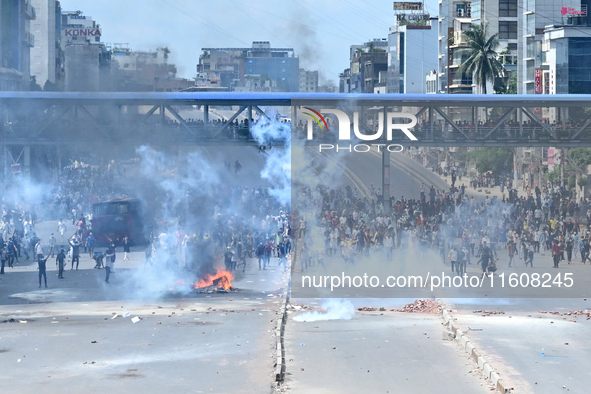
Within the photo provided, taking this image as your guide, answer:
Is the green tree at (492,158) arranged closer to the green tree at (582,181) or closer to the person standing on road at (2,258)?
the green tree at (582,181)

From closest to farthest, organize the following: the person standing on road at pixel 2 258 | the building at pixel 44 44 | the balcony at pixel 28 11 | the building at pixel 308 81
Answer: the person standing on road at pixel 2 258 → the building at pixel 308 81 → the balcony at pixel 28 11 → the building at pixel 44 44

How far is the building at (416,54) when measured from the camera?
325 feet

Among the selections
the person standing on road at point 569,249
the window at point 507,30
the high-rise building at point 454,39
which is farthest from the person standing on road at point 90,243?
the window at point 507,30

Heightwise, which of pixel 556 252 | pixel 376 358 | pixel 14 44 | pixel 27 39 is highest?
pixel 27 39

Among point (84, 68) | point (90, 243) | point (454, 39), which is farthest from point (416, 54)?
point (84, 68)

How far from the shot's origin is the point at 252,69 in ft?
216

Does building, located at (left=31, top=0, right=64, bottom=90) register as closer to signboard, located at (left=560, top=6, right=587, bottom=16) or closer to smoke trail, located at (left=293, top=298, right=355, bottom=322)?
signboard, located at (left=560, top=6, right=587, bottom=16)

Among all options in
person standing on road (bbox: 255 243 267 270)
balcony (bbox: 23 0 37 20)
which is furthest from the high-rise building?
person standing on road (bbox: 255 243 267 270)

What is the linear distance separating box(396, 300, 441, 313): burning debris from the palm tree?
157 feet

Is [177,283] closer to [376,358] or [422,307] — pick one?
[422,307]

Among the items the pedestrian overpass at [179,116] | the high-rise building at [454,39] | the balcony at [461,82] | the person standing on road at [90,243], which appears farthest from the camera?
the balcony at [461,82]

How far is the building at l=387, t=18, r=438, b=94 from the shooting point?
99.2 metres

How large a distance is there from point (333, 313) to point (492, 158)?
92.0ft

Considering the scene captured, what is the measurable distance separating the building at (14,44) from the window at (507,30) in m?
38.6
